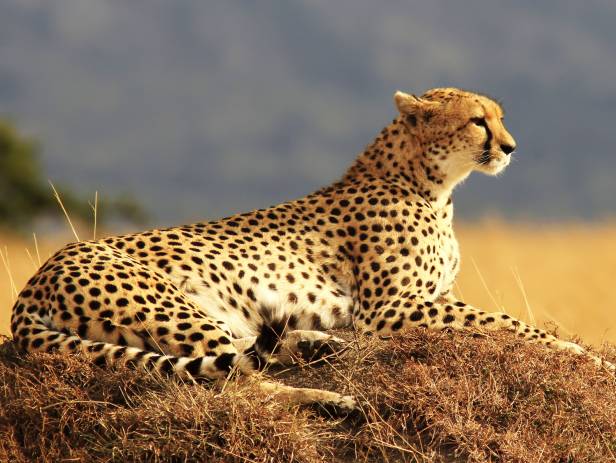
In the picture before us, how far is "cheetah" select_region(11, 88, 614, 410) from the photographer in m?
4.12

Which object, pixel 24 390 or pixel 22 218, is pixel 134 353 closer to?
pixel 24 390

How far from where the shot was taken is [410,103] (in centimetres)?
548

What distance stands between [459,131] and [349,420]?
1950 mm

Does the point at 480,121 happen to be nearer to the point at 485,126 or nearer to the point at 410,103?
the point at 485,126

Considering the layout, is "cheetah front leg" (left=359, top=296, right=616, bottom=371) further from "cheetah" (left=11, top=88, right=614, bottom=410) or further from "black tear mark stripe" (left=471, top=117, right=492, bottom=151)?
"black tear mark stripe" (left=471, top=117, right=492, bottom=151)

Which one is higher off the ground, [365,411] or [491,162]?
[491,162]

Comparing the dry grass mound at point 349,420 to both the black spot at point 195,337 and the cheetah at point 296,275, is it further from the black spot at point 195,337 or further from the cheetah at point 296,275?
the black spot at point 195,337

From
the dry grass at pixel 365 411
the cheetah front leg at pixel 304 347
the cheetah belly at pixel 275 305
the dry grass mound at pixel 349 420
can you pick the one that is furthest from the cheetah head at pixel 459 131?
the cheetah front leg at pixel 304 347

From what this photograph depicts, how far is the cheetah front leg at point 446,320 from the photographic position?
461cm

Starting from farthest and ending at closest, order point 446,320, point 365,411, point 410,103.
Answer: point 410,103
point 446,320
point 365,411

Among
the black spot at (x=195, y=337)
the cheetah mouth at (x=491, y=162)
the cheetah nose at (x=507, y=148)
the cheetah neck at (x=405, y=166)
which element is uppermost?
the cheetah nose at (x=507, y=148)

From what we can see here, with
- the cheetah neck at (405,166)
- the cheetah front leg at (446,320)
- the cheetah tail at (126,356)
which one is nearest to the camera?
the cheetah tail at (126,356)

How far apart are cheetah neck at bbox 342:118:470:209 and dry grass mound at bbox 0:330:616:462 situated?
1.37m

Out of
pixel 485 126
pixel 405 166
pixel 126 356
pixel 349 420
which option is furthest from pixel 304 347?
pixel 485 126
